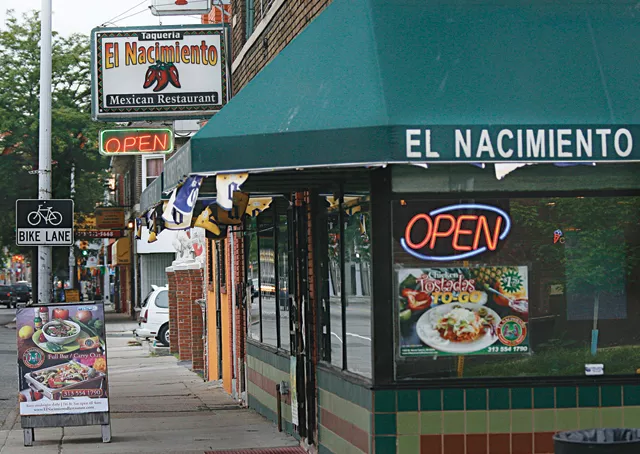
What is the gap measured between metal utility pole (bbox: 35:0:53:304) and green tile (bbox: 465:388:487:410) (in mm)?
9522

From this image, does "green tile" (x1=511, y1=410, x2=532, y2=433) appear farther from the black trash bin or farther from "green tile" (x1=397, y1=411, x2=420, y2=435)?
the black trash bin

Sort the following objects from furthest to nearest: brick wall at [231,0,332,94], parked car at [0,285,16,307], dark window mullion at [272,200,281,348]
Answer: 1. parked car at [0,285,16,307]
2. dark window mullion at [272,200,281,348]
3. brick wall at [231,0,332,94]

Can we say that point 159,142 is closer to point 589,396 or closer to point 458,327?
point 458,327

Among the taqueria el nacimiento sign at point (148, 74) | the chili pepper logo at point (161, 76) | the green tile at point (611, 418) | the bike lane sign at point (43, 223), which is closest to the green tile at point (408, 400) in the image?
the green tile at point (611, 418)

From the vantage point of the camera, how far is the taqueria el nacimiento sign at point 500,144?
714 centimetres

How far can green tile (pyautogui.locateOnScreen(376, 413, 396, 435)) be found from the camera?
7.62m

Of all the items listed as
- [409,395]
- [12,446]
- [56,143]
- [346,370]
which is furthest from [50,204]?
[56,143]

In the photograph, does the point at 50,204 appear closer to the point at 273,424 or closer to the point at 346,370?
the point at 273,424

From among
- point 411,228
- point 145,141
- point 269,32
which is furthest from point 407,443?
point 145,141

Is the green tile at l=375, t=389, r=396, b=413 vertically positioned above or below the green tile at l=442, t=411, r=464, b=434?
above

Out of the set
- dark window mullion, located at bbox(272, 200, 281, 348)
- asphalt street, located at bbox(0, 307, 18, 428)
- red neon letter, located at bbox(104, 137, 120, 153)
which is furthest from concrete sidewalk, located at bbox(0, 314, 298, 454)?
red neon letter, located at bbox(104, 137, 120, 153)

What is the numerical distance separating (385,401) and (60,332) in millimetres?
5070

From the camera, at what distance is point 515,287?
7.85 metres

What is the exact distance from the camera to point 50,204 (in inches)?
620
